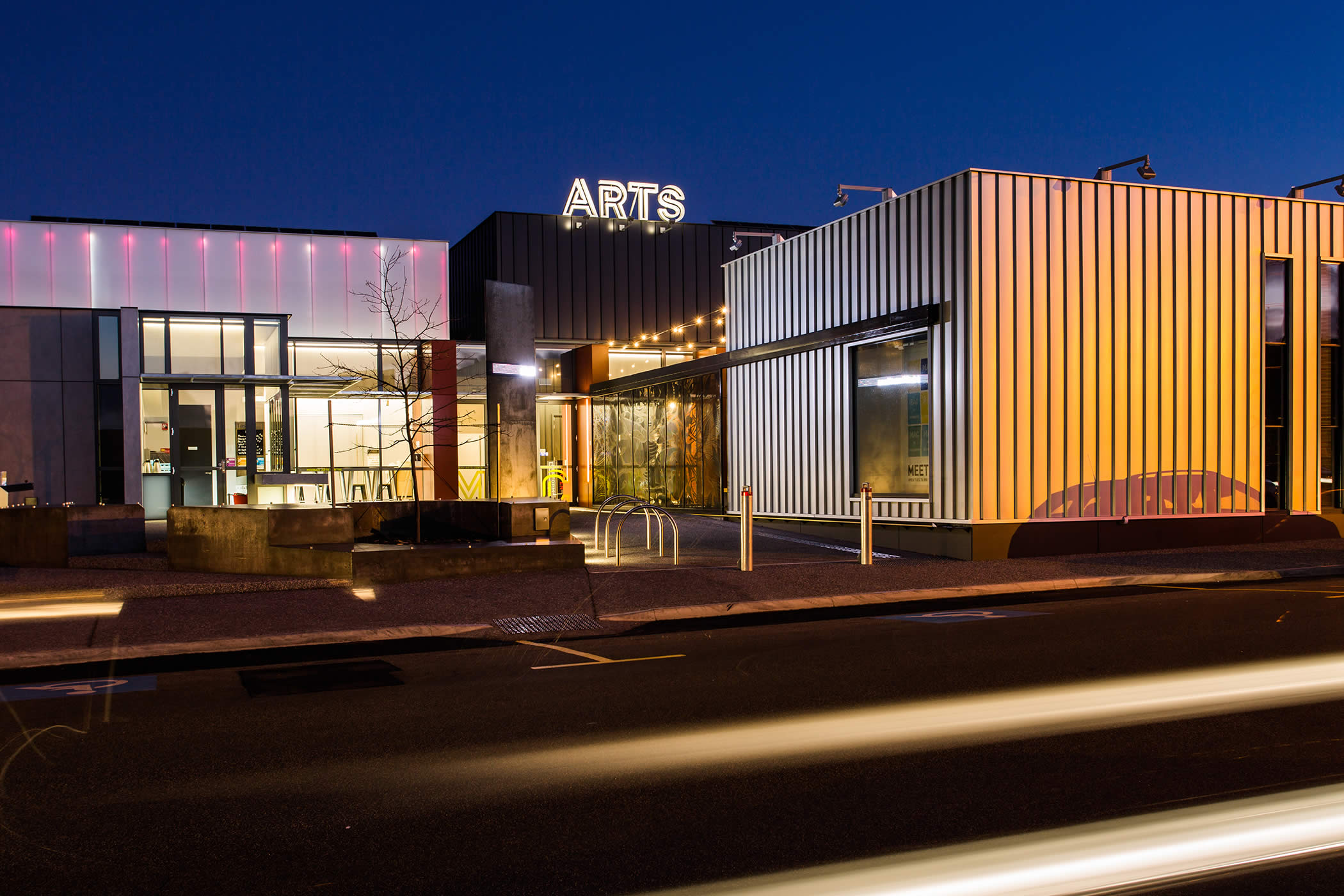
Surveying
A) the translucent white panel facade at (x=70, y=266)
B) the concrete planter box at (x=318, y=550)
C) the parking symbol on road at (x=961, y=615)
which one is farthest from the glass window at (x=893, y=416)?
the translucent white panel facade at (x=70, y=266)

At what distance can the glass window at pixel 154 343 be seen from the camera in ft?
75.9

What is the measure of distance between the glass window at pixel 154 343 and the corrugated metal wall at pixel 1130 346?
1763cm

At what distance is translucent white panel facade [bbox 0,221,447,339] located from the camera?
28.1 m

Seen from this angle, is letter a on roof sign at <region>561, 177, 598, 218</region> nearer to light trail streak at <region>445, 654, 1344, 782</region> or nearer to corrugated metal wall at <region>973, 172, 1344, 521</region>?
corrugated metal wall at <region>973, 172, 1344, 521</region>

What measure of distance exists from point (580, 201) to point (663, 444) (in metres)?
11.8

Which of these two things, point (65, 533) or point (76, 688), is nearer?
point (76, 688)

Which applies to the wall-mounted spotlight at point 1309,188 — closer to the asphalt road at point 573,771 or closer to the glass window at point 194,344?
the asphalt road at point 573,771

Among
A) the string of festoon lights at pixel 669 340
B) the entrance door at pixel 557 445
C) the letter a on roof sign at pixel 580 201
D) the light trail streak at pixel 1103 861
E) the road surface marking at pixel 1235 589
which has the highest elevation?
the letter a on roof sign at pixel 580 201

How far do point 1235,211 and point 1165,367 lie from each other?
307 centimetres

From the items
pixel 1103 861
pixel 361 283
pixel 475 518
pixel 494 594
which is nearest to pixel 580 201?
pixel 361 283

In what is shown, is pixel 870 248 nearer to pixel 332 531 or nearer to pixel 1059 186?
pixel 1059 186

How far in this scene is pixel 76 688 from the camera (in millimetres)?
7914

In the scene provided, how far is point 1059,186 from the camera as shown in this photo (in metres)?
16.0

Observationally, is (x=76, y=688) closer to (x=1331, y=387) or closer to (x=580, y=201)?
(x=1331, y=387)
